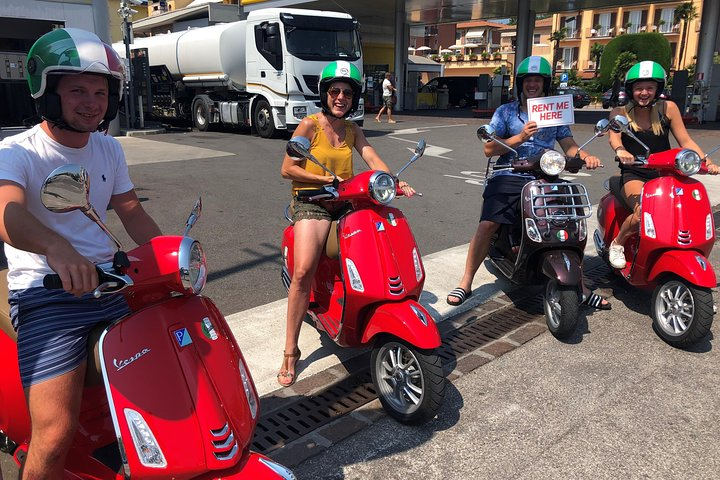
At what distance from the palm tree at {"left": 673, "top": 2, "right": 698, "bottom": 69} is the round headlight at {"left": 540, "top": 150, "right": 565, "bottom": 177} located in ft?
→ 195

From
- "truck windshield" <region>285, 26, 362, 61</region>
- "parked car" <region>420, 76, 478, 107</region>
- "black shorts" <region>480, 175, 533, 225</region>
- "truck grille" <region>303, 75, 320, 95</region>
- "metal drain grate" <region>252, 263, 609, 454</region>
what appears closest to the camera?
"metal drain grate" <region>252, 263, 609, 454</region>

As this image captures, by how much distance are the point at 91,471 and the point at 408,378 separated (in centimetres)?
153

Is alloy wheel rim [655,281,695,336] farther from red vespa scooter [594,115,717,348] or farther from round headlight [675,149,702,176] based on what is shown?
round headlight [675,149,702,176]

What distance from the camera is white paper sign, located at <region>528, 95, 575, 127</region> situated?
3.99 m

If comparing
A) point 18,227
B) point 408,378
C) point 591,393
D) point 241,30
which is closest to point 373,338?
point 408,378

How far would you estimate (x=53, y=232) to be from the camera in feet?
5.82

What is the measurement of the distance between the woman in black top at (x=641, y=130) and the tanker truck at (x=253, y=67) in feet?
26.4

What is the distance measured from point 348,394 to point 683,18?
65.1 m

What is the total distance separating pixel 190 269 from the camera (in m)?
1.86

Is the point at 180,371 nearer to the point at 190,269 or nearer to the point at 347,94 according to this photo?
the point at 190,269

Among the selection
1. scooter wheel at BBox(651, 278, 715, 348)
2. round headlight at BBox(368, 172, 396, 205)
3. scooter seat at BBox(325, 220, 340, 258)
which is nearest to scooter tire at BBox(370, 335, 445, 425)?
scooter seat at BBox(325, 220, 340, 258)

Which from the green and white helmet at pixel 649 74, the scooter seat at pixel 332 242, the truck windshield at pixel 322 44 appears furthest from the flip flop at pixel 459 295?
the truck windshield at pixel 322 44

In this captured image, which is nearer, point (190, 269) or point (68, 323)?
point (190, 269)

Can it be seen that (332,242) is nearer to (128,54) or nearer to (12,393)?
(12,393)
